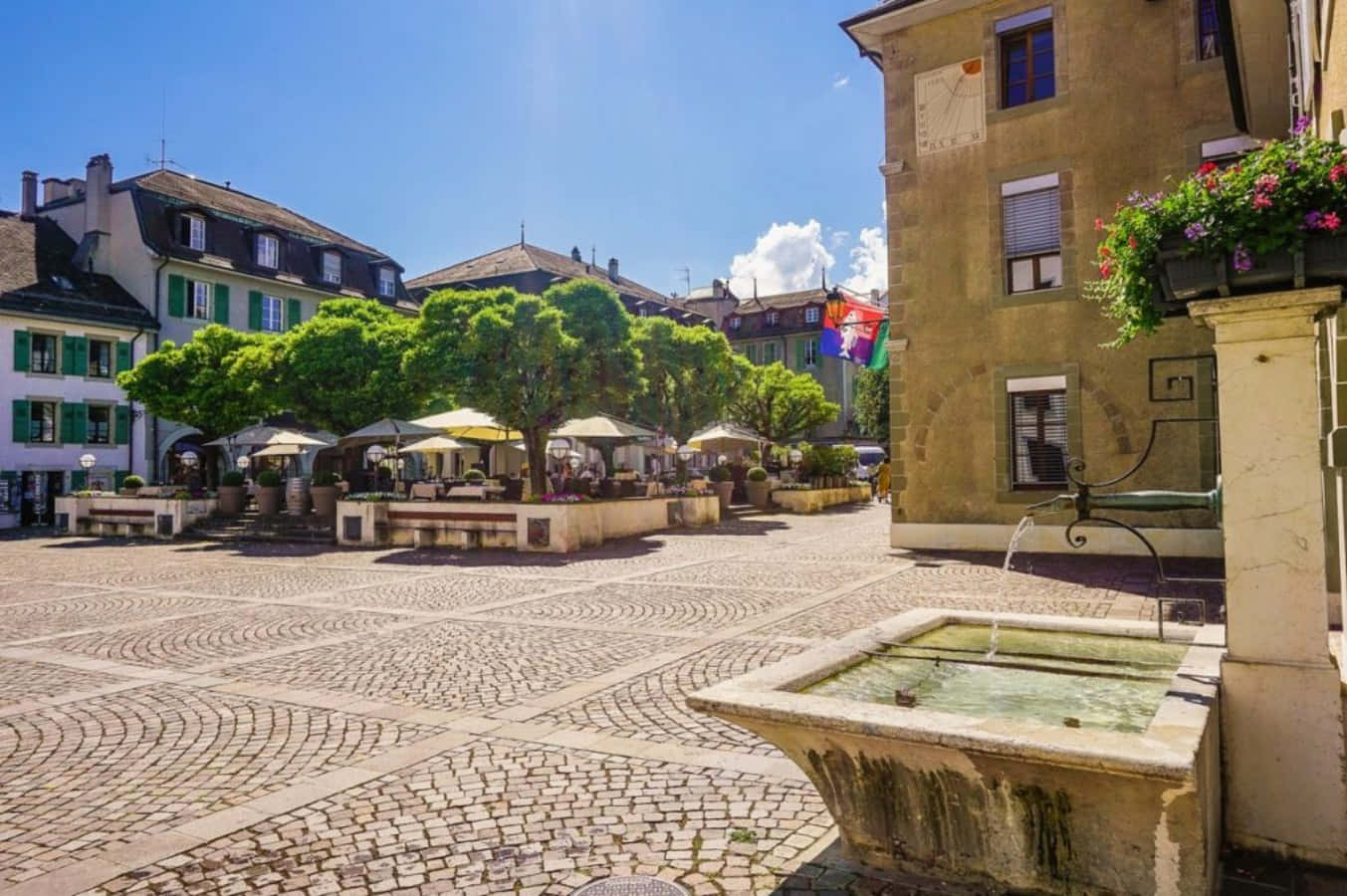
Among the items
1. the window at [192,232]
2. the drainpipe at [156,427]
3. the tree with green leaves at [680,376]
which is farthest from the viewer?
the window at [192,232]

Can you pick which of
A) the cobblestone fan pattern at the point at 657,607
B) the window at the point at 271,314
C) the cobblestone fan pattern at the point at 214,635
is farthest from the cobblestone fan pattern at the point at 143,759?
the window at the point at 271,314

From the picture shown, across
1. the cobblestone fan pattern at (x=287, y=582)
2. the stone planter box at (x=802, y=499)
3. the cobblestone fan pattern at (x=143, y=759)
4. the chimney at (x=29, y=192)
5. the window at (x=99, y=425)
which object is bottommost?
the cobblestone fan pattern at (x=287, y=582)

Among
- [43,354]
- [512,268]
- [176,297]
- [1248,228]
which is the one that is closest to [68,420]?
[43,354]

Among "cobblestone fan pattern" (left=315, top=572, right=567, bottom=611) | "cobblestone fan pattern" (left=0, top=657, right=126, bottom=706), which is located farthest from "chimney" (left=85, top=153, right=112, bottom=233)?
"cobblestone fan pattern" (left=0, top=657, right=126, bottom=706)

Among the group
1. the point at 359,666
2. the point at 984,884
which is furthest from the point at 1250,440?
the point at 359,666

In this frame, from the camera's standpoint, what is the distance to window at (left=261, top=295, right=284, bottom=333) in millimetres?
40938

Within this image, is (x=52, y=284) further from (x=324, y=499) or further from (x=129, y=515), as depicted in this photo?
(x=324, y=499)

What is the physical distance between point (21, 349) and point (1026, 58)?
115ft

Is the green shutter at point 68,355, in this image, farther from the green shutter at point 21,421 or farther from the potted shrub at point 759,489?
the potted shrub at point 759,489

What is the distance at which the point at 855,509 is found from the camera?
32.5m

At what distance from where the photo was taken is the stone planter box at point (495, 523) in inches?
719

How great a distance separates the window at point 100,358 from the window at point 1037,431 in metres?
35.0

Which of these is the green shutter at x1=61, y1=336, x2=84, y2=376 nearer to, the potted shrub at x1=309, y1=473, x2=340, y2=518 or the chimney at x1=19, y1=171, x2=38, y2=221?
the chimney at x1=19, y1=171, x2=38, y2=221

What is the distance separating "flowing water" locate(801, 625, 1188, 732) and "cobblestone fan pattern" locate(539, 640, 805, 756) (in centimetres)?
115
